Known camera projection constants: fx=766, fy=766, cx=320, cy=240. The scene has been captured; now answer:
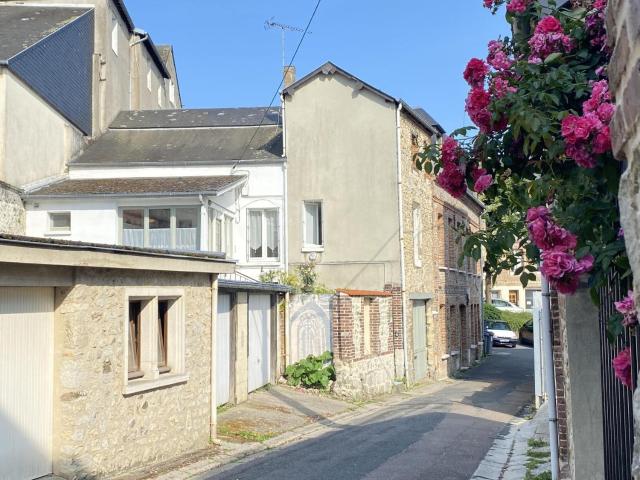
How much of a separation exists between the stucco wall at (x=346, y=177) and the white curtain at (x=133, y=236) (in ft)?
15.6

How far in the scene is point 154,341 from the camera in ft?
35.3

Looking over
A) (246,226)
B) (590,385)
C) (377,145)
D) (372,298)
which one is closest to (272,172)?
(246,226)

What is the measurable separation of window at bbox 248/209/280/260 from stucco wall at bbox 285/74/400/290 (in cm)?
50

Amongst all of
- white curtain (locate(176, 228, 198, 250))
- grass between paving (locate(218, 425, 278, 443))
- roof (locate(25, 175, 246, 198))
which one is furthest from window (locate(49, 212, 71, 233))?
grass between paving (locate(218, 425, 278, 443))

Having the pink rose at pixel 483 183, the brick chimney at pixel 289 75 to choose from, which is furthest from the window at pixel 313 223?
the pink rose at pixel 483 183

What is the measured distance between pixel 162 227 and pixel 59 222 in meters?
2.98

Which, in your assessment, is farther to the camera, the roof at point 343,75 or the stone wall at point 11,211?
the roof at point 343,75

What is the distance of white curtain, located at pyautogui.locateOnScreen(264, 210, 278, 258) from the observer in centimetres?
2295

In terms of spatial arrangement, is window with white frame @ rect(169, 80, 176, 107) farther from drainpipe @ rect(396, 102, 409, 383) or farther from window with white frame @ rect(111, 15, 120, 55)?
drainpipe @ rect(396, 102, 409, 383)

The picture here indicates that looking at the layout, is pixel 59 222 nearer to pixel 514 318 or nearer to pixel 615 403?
pixel 615 403

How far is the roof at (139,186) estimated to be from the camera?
1948cm

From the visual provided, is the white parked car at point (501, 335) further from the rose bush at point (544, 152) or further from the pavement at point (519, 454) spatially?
the rose bush at point (544, 152)

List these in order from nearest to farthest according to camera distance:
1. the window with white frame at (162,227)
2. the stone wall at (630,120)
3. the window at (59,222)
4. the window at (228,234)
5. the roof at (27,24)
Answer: the stone wall at (630,120), the window with white frame at (162,227), the window at (59,222), the roof at (27,24), the window at (228,234)

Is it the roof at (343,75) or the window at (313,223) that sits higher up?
the roof at (343,75)
